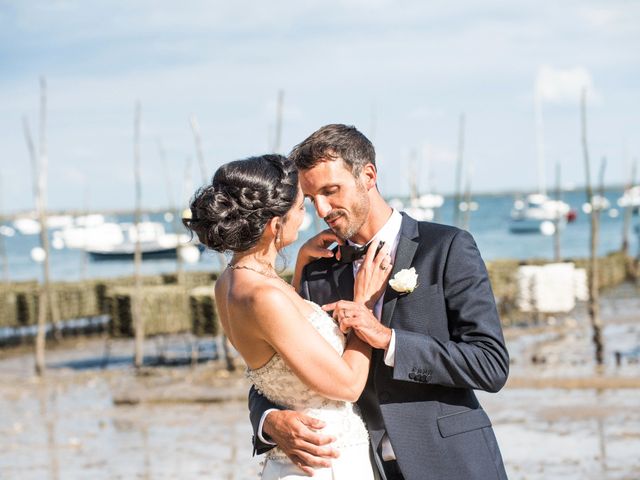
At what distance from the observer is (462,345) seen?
12.6 feet

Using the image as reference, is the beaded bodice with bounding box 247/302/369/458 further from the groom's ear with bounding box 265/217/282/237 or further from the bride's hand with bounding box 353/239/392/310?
the groom's ear with bounding box 265/217/282/237

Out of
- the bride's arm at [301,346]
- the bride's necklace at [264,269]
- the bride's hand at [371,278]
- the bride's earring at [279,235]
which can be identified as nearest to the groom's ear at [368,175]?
the bride's hand at [371,278]

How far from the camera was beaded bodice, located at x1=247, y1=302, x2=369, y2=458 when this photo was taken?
398 centimetres

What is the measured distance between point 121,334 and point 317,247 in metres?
17.7

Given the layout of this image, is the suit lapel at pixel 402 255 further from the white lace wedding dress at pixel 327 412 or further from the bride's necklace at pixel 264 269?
the bride's necklace at pixel 264 269

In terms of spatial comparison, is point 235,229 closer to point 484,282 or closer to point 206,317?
point 484,282

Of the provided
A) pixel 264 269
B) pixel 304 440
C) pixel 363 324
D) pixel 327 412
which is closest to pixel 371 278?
pixel 363 324

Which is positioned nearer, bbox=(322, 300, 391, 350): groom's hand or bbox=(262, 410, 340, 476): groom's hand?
bbox=(322, 300, 391, 350): groom's hand

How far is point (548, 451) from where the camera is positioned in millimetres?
11531

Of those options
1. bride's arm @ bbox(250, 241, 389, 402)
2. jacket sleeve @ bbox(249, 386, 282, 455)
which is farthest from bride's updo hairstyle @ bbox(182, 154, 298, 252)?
jacket sleeve @ bbox(249, 386, 282, 455)

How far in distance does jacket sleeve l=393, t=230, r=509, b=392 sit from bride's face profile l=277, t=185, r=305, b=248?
527 millimetres

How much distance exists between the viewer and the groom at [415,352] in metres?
3.82

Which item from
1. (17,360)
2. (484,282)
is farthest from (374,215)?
(17,360)

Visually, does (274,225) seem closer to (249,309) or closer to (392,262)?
(249,309)
